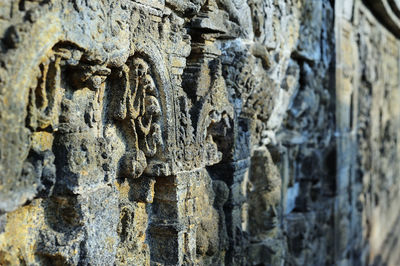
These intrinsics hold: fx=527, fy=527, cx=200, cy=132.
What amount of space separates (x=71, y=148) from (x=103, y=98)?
33cm

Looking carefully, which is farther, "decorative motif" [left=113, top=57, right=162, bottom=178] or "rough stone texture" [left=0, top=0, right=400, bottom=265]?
"decorative motif" [left=113, top=57, right=162, bottom=178]

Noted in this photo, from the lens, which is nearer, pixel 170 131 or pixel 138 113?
pixel 138 113

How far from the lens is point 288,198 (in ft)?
14.2

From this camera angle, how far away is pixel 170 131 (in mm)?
2238

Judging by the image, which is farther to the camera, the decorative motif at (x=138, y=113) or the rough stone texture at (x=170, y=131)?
the decorative motif at (x=138, y=113)

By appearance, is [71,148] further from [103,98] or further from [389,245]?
[389,245]

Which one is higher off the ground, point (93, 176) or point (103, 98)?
point (103, 98)

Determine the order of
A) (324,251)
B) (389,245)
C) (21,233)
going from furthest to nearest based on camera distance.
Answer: (389,245) < (324,251) < (21,233)

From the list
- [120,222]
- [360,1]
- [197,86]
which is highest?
[360,1]

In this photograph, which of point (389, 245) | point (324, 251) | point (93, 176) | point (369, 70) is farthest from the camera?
point (389, 245)

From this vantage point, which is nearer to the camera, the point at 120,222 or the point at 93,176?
the point at 93,176

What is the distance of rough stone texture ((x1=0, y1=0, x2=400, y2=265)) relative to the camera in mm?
1604

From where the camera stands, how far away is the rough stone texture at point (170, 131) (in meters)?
1.60

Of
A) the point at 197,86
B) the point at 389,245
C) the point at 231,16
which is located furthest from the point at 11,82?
the point at 389,245
